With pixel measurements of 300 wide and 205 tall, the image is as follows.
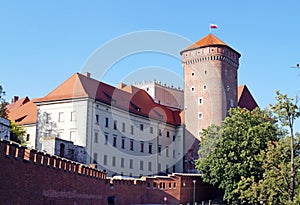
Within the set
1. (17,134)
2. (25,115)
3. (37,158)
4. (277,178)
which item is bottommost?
(277,178)

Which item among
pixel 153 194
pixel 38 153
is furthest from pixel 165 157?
pixel 38 153

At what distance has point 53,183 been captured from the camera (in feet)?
71.2

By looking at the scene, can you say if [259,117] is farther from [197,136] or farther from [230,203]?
[197,136]

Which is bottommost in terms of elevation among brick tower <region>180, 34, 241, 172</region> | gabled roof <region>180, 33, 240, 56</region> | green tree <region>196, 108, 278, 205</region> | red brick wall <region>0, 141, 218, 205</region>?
red brick wall <region>0, 141, 218, 205</region>

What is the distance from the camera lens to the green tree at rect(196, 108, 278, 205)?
135 ft

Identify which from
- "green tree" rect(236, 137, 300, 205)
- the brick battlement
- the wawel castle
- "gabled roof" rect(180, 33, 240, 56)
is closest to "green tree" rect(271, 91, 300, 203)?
"green tree" rect(236, 137, 300, 205)

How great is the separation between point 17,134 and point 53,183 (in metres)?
25.6

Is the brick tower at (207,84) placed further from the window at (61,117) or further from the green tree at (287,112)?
the green tree at (287,112)

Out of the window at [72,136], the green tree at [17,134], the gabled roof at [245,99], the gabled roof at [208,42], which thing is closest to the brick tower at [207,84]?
the gabled roof at [208,42]

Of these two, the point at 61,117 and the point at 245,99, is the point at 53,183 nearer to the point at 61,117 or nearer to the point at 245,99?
the point at 61,117

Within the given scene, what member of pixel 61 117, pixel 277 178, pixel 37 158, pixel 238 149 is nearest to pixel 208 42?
pixel 238 149

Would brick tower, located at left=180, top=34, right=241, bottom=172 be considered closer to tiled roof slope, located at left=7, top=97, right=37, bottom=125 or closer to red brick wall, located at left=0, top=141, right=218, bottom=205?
red brick wall, located at left=0, top=141, right=218, bottom=205

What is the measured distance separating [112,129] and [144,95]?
39.9 feet

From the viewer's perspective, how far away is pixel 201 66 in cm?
5547
